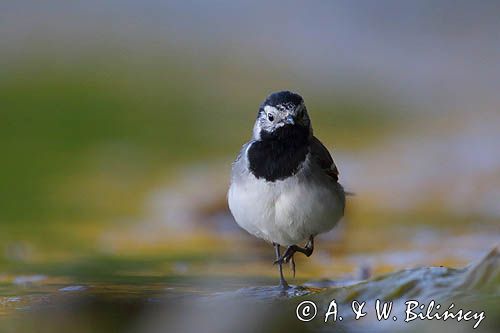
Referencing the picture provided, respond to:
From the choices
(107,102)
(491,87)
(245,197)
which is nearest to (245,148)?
(245,197)

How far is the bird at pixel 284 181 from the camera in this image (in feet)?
17.4

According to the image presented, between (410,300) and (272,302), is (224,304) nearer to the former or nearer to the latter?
(272,302)

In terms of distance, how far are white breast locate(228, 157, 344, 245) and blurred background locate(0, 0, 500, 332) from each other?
457 millimetres

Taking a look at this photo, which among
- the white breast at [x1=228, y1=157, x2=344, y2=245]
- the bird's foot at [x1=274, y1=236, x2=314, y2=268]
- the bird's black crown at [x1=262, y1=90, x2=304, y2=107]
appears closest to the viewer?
the white breast at [x1=228, y1=157, x2=344, y2=245]

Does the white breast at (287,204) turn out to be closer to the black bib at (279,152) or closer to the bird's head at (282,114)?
the black bib at (279,152)

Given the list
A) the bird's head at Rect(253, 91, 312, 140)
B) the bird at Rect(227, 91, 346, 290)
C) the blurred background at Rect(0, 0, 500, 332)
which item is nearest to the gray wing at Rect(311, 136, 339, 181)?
the bird at Rect(227, 91, 346, 290)

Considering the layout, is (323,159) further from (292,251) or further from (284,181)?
(292,251)

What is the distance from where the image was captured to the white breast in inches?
209

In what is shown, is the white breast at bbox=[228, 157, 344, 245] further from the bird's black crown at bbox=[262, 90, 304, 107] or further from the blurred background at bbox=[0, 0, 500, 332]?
the blurred background at bbox=[0, 0, 500, 332]

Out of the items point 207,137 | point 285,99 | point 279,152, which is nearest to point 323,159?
point 279,152

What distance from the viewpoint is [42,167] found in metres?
11.6

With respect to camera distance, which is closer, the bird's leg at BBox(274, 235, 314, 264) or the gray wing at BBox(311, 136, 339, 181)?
the gray wing at BBox(311, 136, 339, 181)

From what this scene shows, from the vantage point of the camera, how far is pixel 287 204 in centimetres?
529

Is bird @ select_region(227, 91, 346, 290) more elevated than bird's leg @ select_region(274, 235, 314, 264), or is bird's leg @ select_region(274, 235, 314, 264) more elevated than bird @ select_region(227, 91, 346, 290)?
bird @ select_region(227, 91, 346, 290)
